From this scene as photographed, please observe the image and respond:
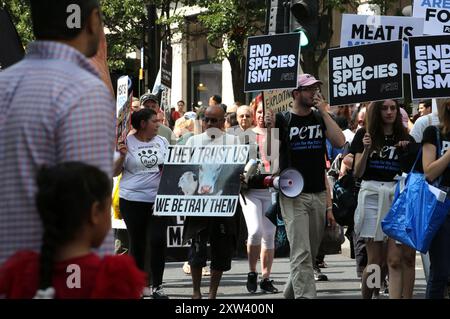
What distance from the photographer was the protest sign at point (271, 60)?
10.3 m

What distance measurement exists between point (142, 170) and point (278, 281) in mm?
2440

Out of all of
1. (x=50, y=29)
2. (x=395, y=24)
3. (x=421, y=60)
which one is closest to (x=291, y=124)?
(x=421, y=60)

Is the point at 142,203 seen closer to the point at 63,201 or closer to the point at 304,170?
the point at 304,170

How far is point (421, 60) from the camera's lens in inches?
363

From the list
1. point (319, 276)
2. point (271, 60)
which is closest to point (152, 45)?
point (319, 276)

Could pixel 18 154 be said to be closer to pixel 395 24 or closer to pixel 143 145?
pixel 143 145

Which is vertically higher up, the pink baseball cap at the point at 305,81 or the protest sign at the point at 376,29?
the protest sign at the point at 376,29

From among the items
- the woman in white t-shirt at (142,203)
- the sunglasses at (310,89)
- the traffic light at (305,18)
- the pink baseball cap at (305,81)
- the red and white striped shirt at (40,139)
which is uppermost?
the traffic light at (305,18)

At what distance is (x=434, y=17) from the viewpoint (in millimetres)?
11289

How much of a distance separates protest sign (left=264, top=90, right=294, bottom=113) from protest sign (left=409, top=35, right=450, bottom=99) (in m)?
1.50

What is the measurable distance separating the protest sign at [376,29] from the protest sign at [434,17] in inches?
6.0

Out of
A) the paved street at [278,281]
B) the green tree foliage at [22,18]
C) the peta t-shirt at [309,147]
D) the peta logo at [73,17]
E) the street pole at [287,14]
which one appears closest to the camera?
the peta logo at [73,17]

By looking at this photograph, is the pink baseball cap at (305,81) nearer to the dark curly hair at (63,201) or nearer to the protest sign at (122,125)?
the protest sign at (122,125)

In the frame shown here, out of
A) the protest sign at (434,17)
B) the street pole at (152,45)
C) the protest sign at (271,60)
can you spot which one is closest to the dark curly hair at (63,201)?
the protest sign at (271,60)
